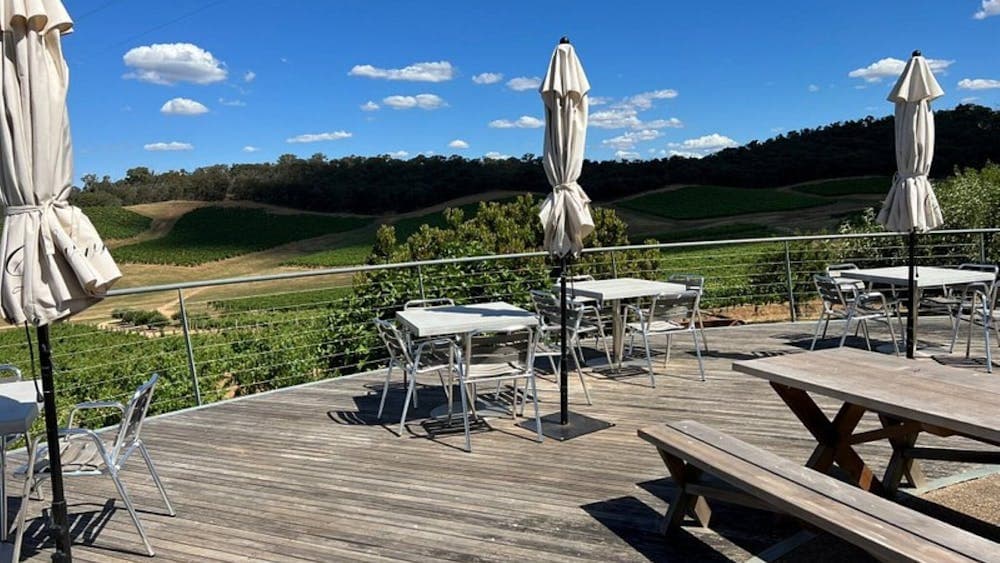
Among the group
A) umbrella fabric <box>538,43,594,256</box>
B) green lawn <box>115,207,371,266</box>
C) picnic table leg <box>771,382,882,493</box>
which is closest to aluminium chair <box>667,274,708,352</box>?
umbrella fabric <box>538,43,594,256</box>

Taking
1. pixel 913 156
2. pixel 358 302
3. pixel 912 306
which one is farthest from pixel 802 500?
pixel 358 302

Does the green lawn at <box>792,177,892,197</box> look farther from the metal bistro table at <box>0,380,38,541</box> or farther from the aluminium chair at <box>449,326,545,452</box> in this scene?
the metal bistro table at <box>0,380,38,541</box>

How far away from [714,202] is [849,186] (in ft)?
25.1

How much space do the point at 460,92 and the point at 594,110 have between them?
175 ft

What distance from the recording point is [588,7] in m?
25.9

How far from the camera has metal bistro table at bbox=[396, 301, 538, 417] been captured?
508 centimetres

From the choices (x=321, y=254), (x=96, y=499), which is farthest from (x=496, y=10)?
(x=96, y=499)

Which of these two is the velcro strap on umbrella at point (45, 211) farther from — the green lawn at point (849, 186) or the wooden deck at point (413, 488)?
the green lawn at point (849, 186)

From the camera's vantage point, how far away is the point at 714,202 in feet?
149

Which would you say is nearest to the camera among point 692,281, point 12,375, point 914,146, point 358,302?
point 12,375

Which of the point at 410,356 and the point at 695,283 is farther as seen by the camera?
the point at 695,283

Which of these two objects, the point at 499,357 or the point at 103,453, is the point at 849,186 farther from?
the point at 103,453

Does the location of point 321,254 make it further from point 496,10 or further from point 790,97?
point 790,97

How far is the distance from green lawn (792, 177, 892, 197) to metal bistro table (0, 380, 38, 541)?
43420mm
